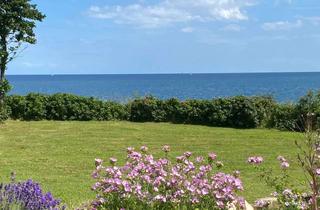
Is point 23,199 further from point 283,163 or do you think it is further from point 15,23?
point 15,23

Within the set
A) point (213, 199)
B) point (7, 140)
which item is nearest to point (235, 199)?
point (213, 199)

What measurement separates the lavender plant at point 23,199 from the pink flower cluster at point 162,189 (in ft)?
1.87

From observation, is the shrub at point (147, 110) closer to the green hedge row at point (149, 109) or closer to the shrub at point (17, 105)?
the green hedge row at point (149, 109)

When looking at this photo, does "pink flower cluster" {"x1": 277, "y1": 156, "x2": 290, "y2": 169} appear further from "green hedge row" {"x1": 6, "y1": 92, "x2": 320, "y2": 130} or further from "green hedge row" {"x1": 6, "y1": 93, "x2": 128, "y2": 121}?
"green hedge row" {"x1": 6, "y1": 93, "x2": 128, "y2": 121}

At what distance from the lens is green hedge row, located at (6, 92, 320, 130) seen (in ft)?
64.6

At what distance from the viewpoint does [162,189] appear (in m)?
4.84

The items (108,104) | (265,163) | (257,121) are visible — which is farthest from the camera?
(108,104)

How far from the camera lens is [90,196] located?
777 centimetres

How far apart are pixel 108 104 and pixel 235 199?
16.7 m

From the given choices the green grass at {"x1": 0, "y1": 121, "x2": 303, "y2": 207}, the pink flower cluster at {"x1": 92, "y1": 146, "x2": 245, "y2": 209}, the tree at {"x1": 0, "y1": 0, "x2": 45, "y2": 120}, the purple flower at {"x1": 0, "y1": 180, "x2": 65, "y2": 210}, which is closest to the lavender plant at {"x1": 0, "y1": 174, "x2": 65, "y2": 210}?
the purple flower at {"x1": 0, "y1": 180, "x2": 65, "y2": 210}

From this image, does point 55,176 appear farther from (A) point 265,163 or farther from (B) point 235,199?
(B) point 235,199

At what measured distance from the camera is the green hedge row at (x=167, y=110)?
19688 mm

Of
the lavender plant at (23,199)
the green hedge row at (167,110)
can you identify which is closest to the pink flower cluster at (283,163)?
the lavender plant at (23,199)

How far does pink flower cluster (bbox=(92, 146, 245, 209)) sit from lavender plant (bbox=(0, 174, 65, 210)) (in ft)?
1.87
